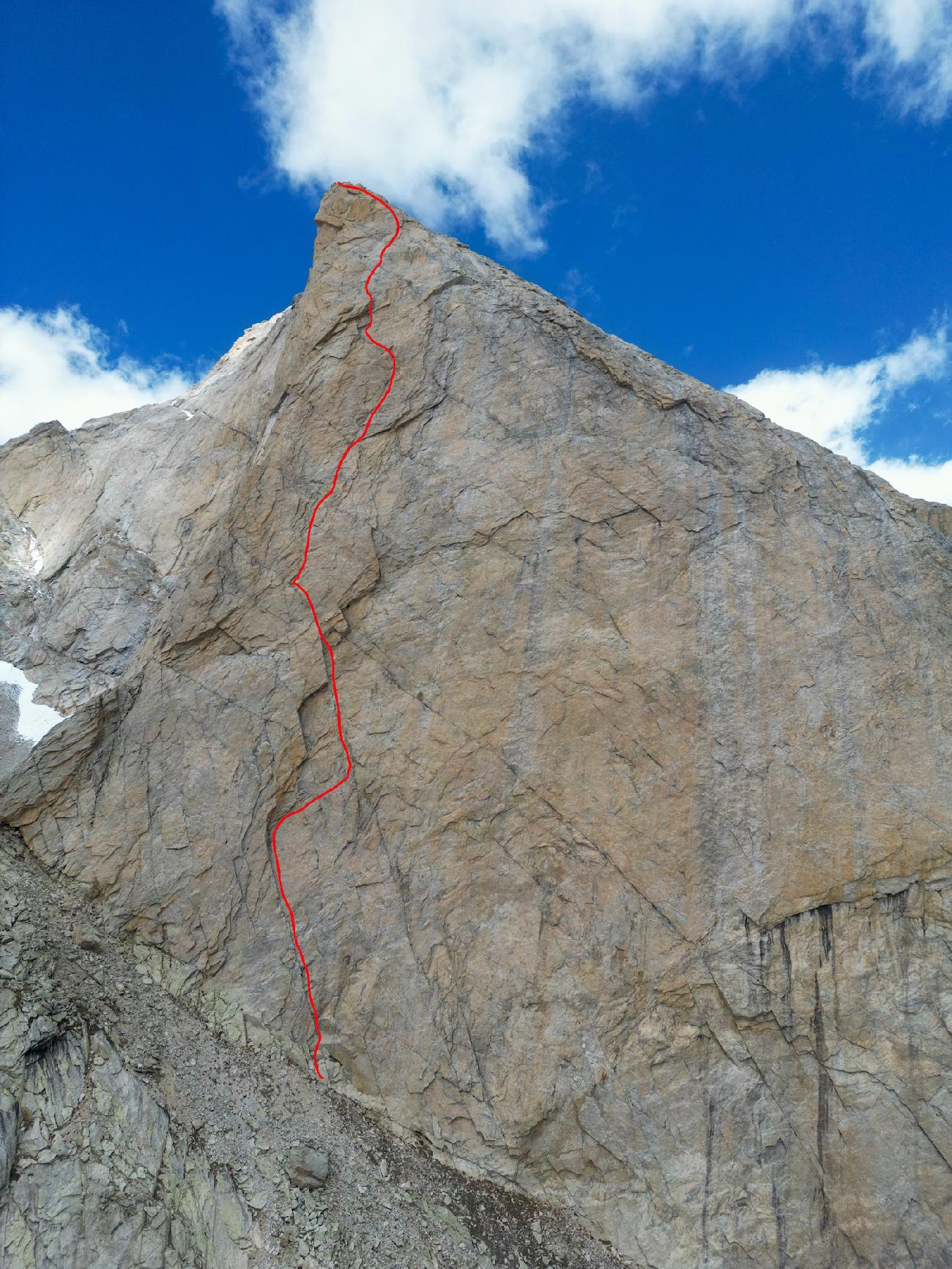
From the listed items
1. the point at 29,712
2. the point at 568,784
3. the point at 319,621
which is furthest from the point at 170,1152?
the point at 319,621

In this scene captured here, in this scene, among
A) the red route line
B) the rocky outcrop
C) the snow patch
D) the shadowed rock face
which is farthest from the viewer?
the snow patch

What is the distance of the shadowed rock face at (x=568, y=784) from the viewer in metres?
10.9

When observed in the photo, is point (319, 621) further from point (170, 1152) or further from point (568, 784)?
point (170, 1152)

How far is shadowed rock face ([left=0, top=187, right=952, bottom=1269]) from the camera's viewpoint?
1095 cm

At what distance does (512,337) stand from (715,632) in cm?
585

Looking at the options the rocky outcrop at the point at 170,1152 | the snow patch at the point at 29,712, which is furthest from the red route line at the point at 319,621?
the snow patch at the point at 29,712

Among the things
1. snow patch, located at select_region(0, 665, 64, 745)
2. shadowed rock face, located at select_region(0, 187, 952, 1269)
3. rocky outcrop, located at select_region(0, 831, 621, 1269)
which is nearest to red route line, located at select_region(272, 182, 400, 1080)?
shadowed rock face, located at select_region(0, 187, 952, 1269)

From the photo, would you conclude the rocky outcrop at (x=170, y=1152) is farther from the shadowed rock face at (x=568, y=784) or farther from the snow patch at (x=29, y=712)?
the snow patch at (x=29, y=712)

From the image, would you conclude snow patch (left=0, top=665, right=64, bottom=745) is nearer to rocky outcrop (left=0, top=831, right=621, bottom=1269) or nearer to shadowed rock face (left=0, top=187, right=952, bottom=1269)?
shadowed rock face (left=0, top=187, right=952, bottom=1269)

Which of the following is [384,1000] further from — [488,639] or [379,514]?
→ [379,514]

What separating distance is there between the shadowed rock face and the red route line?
0.46ft

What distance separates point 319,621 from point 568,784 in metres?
4.65

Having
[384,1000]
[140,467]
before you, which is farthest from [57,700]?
[384,1000]

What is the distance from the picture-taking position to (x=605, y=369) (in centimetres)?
1279
